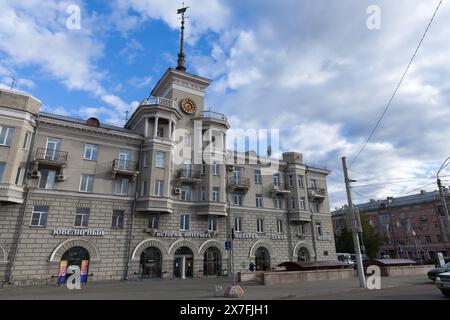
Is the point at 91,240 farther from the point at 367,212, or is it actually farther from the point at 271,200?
the point at 367,212

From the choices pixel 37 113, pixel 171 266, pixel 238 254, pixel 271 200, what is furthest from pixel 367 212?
pixel 37 113

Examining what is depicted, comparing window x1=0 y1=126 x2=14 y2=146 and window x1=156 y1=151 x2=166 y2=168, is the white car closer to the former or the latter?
window x1=156 y1=151 x2=166 y2=168

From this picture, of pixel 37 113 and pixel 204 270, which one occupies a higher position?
pixel 37 113

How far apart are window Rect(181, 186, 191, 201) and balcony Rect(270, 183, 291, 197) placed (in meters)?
11.3

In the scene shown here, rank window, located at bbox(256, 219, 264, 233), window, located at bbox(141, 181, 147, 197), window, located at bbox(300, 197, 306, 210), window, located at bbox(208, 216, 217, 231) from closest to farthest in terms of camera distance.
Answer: window, located at bbox(141, 181, 147, 197) < window, located at bbox(208, 216, 217, 231) < window, located at bbox(256, 219, 264, 233) < window, located at bbox(300, 197, 306, 210)

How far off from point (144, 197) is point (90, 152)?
6464mm

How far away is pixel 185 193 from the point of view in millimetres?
31859

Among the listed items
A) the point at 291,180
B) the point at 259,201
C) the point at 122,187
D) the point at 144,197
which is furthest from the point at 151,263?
the point at 291,180

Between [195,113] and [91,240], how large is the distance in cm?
1728

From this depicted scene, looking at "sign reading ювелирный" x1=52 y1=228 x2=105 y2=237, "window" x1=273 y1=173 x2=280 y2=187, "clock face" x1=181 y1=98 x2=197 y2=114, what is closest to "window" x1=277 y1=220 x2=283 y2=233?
"window" x1=273 y1=173 x2=280 y2=187

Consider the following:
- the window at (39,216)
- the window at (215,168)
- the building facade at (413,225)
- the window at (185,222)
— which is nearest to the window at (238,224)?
the window at (215,168)

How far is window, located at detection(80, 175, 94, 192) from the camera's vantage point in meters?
26.8

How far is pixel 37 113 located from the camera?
26062mm
